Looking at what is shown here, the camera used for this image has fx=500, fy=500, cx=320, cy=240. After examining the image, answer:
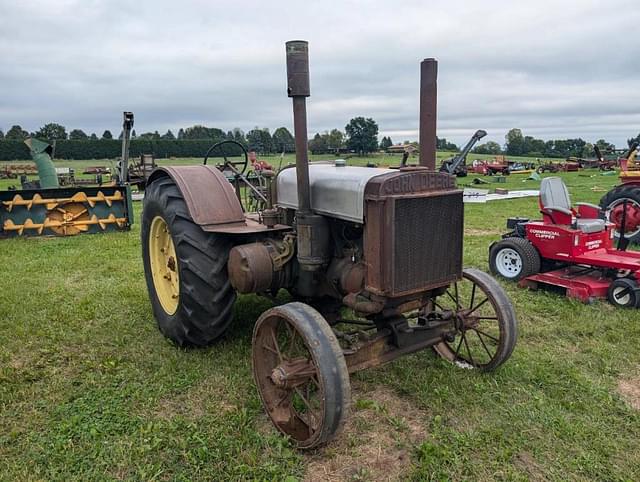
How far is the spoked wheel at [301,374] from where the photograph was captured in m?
2.34

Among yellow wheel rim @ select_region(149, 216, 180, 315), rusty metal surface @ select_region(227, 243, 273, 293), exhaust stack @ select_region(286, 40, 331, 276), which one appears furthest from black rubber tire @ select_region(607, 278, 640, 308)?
yellow wheel rim @ select_region(149, 216, 180, 315)

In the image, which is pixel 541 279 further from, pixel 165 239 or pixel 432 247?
pixel 165 239

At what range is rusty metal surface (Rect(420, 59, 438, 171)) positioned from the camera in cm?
289

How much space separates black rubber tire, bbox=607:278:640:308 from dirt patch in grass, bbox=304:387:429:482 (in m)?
2.73

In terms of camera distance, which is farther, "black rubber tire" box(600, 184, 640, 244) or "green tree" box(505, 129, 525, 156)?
"green tree" box(505, 129, 525, 156)

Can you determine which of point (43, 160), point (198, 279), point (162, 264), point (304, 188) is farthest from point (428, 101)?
point (43, 160)

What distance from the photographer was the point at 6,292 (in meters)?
5.03

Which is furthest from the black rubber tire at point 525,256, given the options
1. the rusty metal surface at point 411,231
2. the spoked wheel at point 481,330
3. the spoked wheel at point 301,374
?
the spoked wheel at point 301,374

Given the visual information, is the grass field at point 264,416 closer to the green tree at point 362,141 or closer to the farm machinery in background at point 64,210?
the green tree at point 362,141

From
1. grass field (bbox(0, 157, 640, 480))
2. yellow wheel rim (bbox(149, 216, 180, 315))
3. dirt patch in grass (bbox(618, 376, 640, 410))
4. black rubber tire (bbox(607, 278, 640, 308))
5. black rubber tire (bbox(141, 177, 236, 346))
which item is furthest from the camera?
black rubber tire (bbox(607, 278, 640, 308))

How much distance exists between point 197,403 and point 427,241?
166 centimetres

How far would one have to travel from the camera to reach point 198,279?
10.9 feet

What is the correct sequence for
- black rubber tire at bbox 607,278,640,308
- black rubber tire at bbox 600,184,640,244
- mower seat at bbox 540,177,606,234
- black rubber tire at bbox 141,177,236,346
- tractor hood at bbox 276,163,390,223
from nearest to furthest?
tractor hood at bbox 276,163,390,223 → black rubber tire at bbox 141,177,236,346 → black rubber tire at bbox 607,278,640,308 → mower seat at bbox 540,177,606,234 → black rubber tire at bbox 600,184,640,244

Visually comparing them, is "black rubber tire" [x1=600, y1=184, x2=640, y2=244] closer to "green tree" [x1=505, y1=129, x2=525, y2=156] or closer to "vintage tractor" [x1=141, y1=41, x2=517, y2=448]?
"vintage tractor" [x1=141, y1=41, x2=517, y2=448]
